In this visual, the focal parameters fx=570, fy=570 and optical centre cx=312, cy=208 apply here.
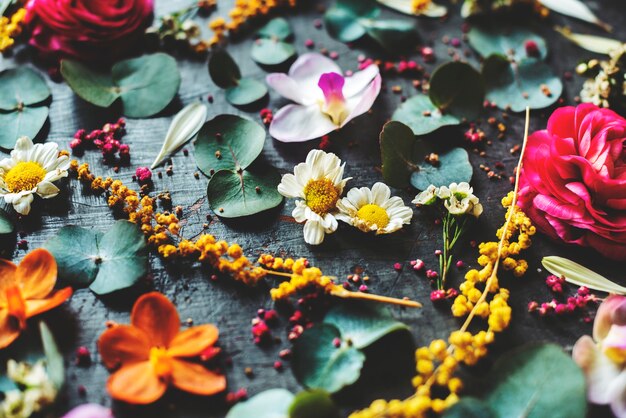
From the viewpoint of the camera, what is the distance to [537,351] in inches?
29.1

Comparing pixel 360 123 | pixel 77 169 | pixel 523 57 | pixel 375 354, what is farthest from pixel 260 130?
pixel 523 57

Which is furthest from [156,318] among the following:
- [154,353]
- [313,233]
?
[313,233]

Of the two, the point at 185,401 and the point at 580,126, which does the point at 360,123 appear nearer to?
the point at 580,126

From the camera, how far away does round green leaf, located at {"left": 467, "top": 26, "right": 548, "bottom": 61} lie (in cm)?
107

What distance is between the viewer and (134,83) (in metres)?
0.99

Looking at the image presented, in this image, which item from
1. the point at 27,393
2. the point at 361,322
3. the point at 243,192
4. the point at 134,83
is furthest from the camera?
the point at 134,83

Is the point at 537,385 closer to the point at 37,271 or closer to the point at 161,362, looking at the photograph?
the point at 161,362

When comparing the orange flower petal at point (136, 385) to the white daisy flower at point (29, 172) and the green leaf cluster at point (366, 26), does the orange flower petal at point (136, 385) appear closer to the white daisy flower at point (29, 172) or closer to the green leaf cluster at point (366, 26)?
the white daisy flower at point (29, 172)

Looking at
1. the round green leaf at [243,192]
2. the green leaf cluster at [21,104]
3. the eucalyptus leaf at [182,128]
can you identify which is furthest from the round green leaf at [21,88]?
the round green leaf at [243,192]

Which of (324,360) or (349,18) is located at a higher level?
(349,18)

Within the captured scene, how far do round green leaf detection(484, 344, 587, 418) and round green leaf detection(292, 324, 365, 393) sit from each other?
0.18 metres

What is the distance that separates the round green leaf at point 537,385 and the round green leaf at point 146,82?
680 millimetres

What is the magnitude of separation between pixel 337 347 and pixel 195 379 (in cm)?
19

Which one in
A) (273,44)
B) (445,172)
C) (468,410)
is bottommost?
(468,410)
